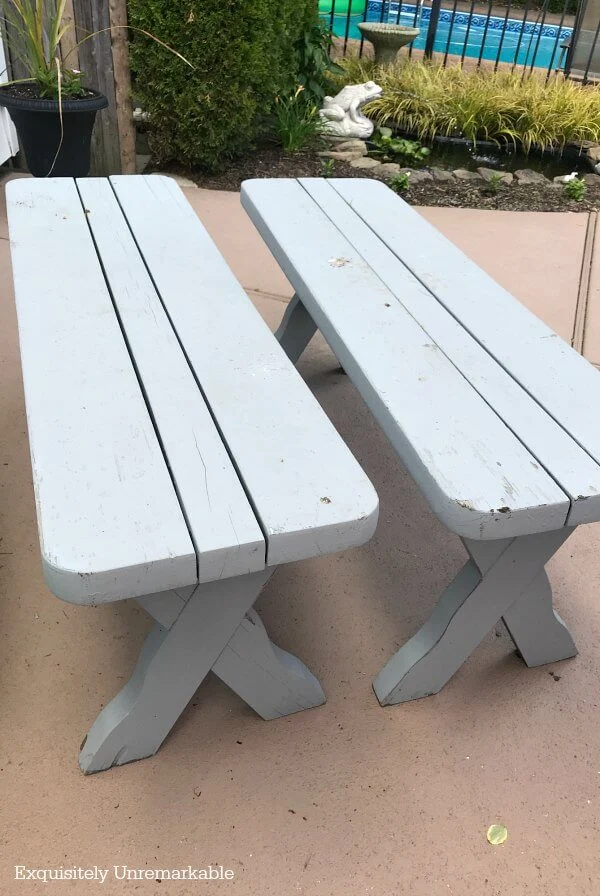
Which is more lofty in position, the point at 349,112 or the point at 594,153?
the point at 349,112

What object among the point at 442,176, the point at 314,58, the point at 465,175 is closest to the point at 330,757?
the point at 442,176

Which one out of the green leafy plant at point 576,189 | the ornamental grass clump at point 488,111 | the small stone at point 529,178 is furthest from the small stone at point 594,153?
the green leafy plant at point 576,189

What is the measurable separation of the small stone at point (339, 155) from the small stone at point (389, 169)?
20 centimetres

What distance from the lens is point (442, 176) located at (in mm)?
4527

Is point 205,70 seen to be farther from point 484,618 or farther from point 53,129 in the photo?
point 484,618

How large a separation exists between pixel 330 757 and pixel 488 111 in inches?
194

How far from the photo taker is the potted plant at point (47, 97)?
3.16m

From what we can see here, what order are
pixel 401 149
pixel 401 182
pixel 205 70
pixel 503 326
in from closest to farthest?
1. pixel 503 326
2. pixel 205 70
3. pixel 401 182
4. pixel 401 149

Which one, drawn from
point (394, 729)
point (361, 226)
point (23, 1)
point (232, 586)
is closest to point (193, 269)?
point (361, 226)

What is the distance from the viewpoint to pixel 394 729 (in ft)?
4.61

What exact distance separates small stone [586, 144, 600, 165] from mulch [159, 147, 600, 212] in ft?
1.72

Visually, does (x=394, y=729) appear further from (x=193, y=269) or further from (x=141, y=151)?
(x=141, y=151)

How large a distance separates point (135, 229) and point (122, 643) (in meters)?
1.00

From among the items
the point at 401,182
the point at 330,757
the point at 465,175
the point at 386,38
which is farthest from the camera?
the point at 386,38
